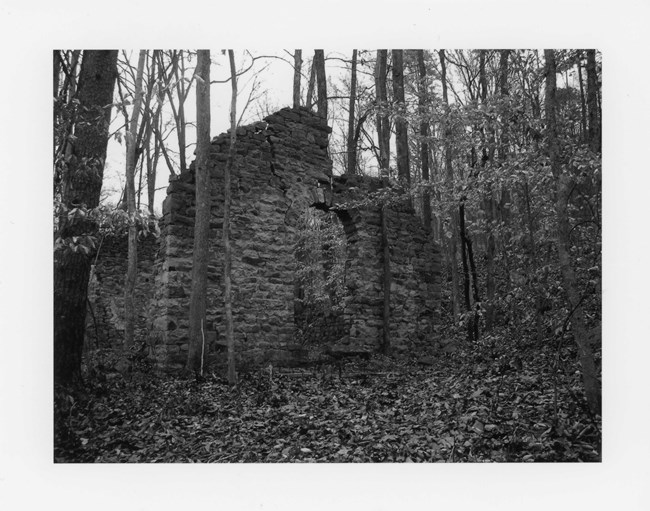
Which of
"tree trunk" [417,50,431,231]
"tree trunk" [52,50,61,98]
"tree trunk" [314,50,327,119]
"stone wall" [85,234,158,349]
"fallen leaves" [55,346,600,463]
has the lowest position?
"fallen leaves" [55,346,600,463]

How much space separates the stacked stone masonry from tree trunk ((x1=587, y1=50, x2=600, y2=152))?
14.7 feet

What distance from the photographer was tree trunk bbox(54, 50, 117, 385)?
478 centimetres

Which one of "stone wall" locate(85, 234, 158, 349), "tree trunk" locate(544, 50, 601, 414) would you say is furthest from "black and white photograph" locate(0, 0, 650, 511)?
"stone wall" locate(85, 234, 158, 349)

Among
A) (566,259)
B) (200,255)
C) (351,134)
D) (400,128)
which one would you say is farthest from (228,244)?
(351,134)

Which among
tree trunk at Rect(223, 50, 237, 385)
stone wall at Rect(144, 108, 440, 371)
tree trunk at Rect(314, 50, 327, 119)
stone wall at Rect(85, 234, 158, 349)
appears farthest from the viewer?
tree trunk at Rect(314, 50, 327, 119)

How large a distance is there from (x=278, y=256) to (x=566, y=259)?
193 inches

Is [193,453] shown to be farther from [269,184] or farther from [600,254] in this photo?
[269,184]

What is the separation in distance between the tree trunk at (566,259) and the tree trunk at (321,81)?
9.26 meters

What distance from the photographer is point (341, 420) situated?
16.3 feet

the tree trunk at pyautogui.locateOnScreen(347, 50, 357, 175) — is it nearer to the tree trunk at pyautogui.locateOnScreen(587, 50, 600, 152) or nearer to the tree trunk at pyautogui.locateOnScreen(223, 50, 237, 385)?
the tree trunk at pyautogui.locateOnScreen(223, 50, 237, 385)

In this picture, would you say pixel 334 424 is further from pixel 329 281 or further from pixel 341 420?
pixel 329 281

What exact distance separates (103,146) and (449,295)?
10722 millimetres

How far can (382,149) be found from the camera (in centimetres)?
1241
